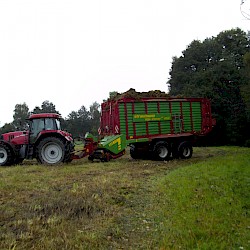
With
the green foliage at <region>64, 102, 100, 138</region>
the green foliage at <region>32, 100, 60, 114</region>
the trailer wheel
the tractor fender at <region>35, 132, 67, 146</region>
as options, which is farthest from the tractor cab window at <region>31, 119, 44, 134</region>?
the green foliage at <region>32, 100, 60, 114</region>

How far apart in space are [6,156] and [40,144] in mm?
1381

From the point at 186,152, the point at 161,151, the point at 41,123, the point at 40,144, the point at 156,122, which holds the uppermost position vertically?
the point at 41,123

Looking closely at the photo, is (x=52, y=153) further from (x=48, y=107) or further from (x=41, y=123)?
(x=48, y=107)

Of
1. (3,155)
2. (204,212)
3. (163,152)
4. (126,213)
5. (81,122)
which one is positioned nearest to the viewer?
(204,212)

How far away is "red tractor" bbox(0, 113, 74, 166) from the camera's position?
1165 centimetres

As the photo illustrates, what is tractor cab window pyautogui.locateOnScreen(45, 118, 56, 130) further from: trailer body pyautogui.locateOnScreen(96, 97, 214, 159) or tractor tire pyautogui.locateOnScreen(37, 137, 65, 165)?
trailer body pyautogui.locateOnScreen(96, 97, 214, 159)

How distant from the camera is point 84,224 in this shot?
436cm

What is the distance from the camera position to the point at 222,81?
27.8 m

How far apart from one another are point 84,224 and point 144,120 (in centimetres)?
898

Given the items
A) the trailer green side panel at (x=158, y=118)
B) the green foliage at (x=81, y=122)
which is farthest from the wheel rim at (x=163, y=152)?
the green foliage at (x=81, y=122)

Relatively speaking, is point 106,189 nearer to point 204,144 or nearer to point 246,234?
point 246,234

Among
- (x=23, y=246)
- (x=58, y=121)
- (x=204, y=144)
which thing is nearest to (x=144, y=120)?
(x=58, y=121)

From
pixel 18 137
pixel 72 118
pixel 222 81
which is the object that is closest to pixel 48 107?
pixel 72 118

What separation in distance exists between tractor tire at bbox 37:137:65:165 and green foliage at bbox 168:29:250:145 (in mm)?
15855
